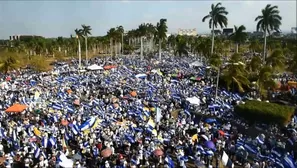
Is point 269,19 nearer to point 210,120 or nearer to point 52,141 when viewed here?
point 210,120

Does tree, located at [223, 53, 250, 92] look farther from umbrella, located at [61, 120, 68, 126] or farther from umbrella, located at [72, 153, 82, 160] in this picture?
umbrella, located at [72, 153, 82, 160]

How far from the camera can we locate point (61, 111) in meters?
27.4

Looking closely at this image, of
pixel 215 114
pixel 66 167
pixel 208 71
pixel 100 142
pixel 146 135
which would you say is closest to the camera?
pixel 66 167

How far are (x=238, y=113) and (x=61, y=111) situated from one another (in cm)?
1548

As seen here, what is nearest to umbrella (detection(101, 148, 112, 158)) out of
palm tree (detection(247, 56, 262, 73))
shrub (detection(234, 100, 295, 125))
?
shrub (detection(234, 100, 295, 125))

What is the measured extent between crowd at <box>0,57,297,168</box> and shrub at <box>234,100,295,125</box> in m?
0.76

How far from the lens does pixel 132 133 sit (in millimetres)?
22234

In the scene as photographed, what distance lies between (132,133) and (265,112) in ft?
41.1

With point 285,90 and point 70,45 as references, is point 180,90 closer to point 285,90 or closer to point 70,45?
point 285,90

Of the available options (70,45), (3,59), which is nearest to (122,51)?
(70,45)

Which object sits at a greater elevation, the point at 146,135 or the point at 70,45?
the point at 70,45

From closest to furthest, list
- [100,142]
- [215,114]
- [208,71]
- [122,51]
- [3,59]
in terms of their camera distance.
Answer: [100,142]
[215,114]
[208,71]
[3,59]
[122,51]

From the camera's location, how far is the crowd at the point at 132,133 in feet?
62.6

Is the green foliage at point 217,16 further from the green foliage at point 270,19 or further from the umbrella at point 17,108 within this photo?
the umbrella at point 17,108
